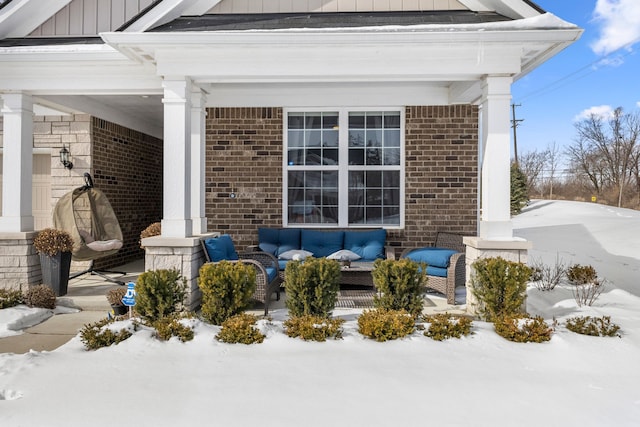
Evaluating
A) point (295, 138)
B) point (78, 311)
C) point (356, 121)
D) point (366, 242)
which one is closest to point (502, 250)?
point (366, 242)

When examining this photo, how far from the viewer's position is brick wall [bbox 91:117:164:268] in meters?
8.03

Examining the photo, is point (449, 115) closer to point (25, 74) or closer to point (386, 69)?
point (386, 69)

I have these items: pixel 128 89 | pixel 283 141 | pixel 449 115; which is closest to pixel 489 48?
pixel 449 115

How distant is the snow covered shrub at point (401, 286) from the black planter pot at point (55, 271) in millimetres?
4170

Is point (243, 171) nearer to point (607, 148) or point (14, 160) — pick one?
point (14, 160)

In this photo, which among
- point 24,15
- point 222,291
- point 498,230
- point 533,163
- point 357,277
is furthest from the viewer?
point 533,163

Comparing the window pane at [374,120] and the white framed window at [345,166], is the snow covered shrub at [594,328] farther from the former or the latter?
the window pane at [374,120]

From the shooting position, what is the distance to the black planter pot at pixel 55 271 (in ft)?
18.7

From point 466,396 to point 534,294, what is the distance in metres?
3.42

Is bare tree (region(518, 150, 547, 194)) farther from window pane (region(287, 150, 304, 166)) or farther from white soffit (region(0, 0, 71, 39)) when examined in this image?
white soffit (region(0, 0, 71, 39))

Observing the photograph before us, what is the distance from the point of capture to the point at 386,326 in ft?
12.2

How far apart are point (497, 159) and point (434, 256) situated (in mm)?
1580

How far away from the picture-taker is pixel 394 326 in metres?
3.70

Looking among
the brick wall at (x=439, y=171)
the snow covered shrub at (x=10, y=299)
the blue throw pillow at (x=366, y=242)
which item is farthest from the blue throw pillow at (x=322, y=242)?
the snow covered shrub at (x=10, y=299)
